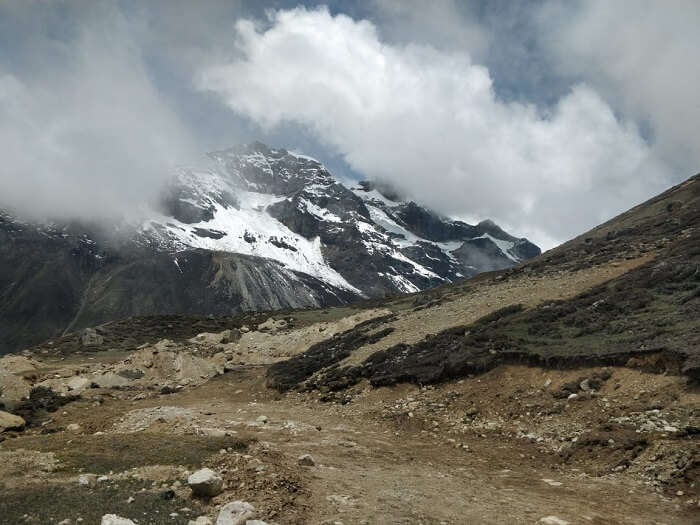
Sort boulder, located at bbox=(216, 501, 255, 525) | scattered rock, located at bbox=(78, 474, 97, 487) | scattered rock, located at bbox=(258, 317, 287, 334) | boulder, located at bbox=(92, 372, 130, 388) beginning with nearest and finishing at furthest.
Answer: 1. boulder, located at bbox=(216, 501, 255, 525)
2. scattered rock, located at bbox=(78, 474, 97, 487)
3. boulder, located at bbox=(92, 372, 130, 388)
4. scattered rock, located at bbox=(258, 317, 287, 334)

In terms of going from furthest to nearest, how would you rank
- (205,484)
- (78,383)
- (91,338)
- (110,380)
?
(91,338) → (110,380) → (78,383) → (205,484)

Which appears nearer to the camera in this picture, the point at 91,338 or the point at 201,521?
the point at 201,521

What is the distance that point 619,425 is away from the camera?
15383 mm

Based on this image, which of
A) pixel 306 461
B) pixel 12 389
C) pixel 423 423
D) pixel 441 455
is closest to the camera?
pixel 306 461

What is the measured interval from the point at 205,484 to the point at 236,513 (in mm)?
1689

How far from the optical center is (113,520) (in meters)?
9.31

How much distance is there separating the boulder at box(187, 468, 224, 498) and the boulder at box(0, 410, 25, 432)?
48.5 feet

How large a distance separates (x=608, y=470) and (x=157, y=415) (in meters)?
20.1

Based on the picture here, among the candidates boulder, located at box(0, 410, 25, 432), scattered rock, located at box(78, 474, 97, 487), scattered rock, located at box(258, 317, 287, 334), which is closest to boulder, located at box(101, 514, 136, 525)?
scattered rock, located at box(78, 474, 97, 487)

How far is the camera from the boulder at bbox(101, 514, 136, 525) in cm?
923

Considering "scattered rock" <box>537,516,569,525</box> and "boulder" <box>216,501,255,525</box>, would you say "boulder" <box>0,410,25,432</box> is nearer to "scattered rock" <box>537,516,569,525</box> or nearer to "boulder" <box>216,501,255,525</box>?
"boulder" <box>216,501,255,525</box>

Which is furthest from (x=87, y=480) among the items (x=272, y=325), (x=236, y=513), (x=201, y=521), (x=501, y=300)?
(x=272, y=325)

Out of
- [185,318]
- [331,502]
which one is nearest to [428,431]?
[331,502]

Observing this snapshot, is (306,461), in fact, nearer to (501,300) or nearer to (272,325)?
(501,300)
